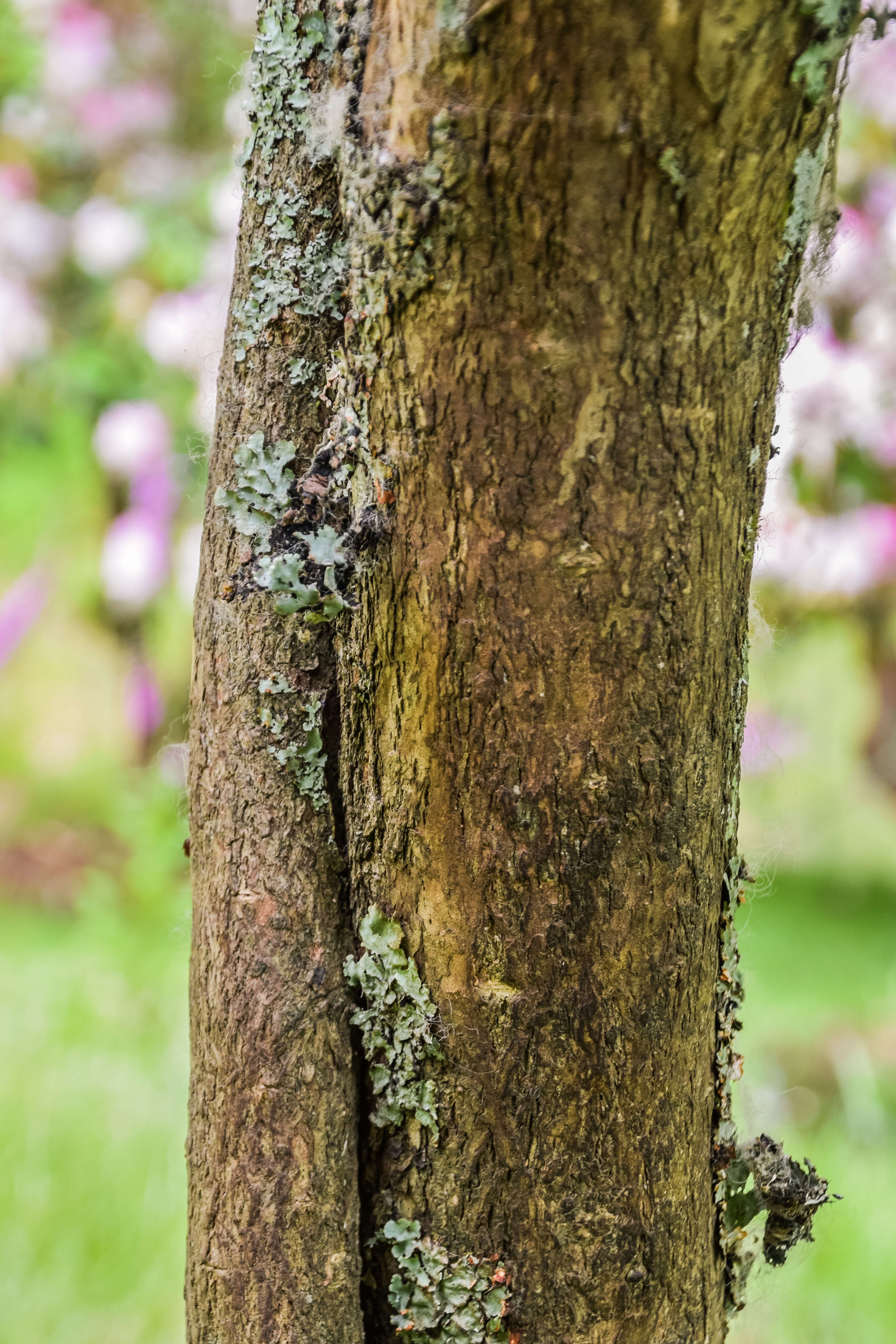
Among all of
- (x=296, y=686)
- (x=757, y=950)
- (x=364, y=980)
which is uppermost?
(x=757, y=950)

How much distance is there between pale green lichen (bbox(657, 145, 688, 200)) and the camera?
1.28ft

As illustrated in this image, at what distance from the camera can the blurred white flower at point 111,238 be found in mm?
2438

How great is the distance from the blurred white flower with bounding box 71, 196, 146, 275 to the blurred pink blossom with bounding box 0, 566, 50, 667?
1.35 m

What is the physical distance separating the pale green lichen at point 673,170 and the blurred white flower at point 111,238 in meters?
2.19

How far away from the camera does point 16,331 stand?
2.78 m

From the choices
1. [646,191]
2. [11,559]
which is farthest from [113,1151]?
[11,559]

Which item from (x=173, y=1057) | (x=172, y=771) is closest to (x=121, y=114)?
(x=172, y=771)

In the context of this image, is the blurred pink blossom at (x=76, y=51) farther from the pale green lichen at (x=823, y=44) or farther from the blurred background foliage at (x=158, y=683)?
the pale green lichen at (x=823, y=44)

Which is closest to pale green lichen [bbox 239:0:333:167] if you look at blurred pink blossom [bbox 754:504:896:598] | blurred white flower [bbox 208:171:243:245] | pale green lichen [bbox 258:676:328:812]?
pale green lichen [bbox 258:676:328:812]

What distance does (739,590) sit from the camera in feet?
1.64

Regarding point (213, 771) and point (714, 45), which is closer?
point (714, 45)

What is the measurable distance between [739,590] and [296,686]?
0.75 feet

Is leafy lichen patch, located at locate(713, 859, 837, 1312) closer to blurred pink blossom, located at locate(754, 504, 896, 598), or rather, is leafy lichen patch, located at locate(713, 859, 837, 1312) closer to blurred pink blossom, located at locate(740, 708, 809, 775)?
blurred pink blossom, located at locate(740, 708, 809, 775)

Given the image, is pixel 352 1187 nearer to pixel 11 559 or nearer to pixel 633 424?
pixel 633 424
